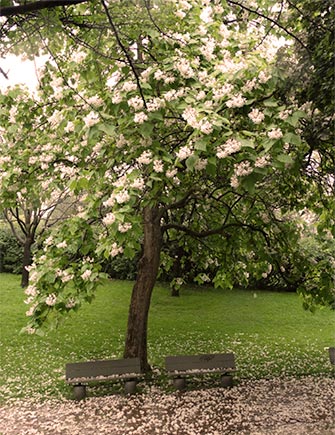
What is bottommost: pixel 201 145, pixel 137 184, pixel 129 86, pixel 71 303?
pixel 71 303

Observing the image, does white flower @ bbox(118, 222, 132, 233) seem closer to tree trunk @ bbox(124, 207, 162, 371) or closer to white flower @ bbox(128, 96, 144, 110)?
white flower @ bbox(128, 96, 144, 110)

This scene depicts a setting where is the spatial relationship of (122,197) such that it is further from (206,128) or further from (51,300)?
(51,300)

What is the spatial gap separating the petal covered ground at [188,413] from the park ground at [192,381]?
0.01m

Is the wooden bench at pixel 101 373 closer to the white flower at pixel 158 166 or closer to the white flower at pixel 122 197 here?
the white flower at pixel 122 197

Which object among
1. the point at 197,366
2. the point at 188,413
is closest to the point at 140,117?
the point at 188,413

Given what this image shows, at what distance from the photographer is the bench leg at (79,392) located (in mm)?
6656

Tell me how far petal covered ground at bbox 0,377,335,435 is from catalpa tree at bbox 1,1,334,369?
4.25 ft

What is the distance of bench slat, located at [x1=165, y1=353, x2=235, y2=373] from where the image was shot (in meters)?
7.09

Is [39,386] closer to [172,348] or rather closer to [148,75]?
[172,348]

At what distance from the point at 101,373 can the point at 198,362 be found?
4.71ft

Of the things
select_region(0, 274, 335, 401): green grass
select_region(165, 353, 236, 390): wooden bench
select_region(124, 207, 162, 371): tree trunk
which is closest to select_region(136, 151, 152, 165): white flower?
select_region(124, 207, 162, 371): tree trunk

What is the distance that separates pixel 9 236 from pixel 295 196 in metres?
13.6

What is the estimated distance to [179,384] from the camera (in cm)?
702

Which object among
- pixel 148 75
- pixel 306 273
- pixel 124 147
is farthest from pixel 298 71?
pixel 306 273
